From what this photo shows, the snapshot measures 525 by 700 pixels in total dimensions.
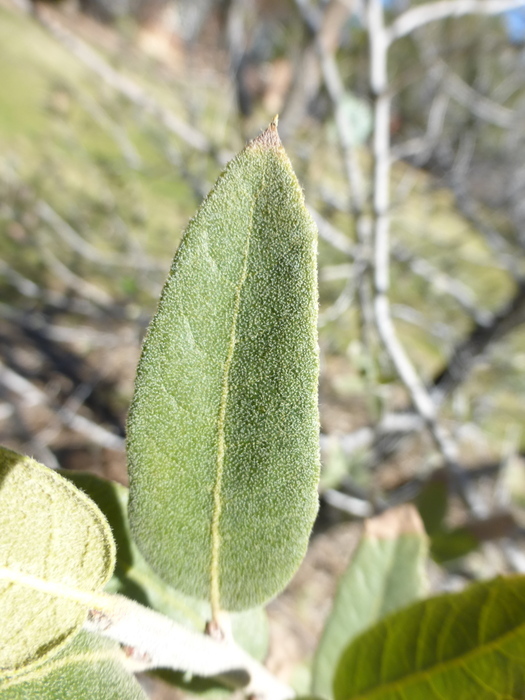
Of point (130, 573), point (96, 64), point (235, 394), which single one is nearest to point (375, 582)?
point (130, 573)

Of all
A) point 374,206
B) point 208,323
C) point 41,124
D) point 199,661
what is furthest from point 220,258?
point 41,124

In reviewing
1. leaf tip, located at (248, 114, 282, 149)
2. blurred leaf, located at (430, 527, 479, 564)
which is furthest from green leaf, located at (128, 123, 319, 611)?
blurred leaf, located at (430, 527, 479, 564)

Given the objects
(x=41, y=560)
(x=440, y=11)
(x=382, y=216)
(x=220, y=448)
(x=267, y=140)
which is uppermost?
(x=440, y=11)

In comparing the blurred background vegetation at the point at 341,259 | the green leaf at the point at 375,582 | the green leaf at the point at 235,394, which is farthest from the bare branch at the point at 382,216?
the green leaf at the point at 235,394

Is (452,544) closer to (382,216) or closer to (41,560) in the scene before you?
(382,216)

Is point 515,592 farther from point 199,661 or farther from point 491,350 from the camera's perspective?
point 491,350

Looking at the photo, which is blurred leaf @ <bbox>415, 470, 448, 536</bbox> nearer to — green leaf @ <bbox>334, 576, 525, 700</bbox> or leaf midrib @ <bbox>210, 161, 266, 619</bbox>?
green leaf @ <bbox>334, 576, 525, 700</bbox>

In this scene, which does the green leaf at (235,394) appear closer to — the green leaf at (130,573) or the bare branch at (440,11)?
the green leaf at (130,573)
